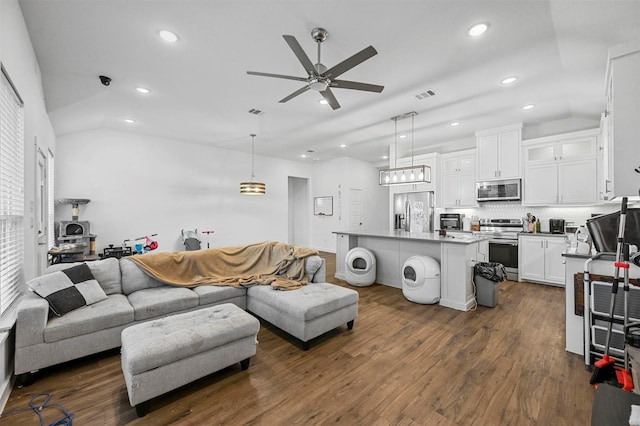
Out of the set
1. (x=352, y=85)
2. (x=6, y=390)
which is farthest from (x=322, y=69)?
(x=6, y=390)

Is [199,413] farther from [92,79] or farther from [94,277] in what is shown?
[92,79]

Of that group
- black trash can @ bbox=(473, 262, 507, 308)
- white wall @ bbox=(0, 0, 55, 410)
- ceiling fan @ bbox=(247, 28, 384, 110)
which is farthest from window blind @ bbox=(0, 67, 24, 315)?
black trash can @ bbox=(473, 262, 507, 308)

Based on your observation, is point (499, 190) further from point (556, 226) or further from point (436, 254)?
point (436, 254)

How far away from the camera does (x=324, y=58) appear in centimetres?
303

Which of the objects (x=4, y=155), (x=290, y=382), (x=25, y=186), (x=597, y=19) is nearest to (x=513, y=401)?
(x=290, y=382)

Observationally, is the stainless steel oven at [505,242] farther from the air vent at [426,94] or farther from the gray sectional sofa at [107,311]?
the gray sectional sofa at [107,311]

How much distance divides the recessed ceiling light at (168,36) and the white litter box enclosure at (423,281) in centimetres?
391

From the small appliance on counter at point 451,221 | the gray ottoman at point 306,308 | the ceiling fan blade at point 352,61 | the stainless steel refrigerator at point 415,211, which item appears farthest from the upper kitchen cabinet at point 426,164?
the gray ottoman at point 306,308

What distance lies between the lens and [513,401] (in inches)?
76.4

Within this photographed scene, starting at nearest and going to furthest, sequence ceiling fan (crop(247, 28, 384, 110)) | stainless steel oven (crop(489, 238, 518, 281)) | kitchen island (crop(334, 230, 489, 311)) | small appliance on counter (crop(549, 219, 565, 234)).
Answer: ceiling fan (crop(247, 28, 384, 110)) → kitchen island (crop(334, 230, 489, 311)) → small appliance on counter (crop(549, 219, 565, 234)) → stainless steel oven (crop(489, 238, 518, 281))

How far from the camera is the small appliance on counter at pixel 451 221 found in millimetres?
6176

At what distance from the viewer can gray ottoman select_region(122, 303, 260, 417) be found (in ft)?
5.90

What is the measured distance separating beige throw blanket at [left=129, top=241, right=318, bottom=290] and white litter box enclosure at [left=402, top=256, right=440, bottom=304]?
1.47 metres

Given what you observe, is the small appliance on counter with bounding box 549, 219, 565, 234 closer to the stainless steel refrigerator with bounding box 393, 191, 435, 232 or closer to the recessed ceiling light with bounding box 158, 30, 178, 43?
the stainless steel refrigerator with bounding box 393, 191, 435, 232
